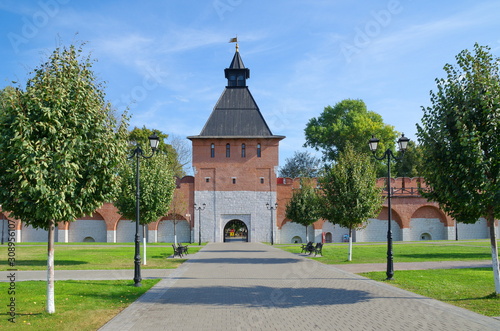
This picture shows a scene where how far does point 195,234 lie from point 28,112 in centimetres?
3682

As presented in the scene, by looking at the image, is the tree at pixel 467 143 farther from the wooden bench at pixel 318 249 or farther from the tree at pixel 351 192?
the wooden bench at pixel 318 249

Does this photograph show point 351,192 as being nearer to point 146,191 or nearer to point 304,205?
point 146,191

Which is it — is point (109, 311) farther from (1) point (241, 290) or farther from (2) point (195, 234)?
(2) point (195, 234)

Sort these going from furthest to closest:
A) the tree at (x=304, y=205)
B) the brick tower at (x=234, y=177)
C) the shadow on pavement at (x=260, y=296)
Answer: the brick tower at (x=234, y=177)
the tree at (x=304, y=205)
the shadow on pavement at (x=260, y=296)

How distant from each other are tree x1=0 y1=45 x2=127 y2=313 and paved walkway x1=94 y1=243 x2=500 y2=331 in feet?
8.94

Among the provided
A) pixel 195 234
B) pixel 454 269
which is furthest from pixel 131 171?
pixel 195 234

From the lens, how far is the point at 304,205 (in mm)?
37406

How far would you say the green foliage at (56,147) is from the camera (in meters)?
8.69

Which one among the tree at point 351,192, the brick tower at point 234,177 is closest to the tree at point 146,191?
the tree at point 351,192

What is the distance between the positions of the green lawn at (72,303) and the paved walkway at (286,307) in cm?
44

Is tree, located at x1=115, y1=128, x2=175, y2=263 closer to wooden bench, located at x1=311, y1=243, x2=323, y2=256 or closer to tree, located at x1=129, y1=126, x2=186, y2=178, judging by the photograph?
wooden bench, located at x1=311, y1=243, x2=323, y2=256

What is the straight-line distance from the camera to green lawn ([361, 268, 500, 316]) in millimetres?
10414

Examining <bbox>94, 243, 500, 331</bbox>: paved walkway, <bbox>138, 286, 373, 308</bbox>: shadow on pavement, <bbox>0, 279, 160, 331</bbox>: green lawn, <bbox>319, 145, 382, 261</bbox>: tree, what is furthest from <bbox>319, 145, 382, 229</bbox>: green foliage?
<bbox>0, 279, 160, 331</bbox>: green lawn

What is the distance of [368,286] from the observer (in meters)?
13.5
